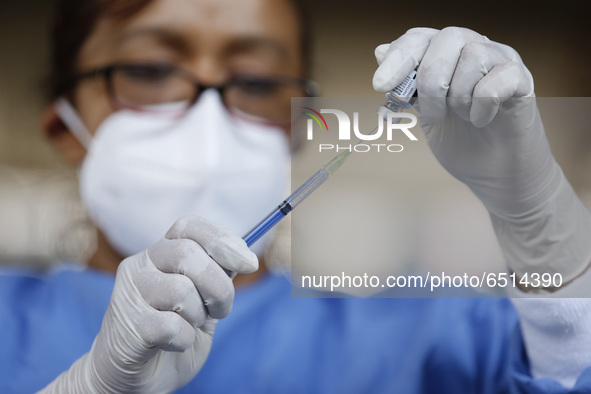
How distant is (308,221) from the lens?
46.8 inches

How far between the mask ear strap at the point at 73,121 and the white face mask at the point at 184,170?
7 centimetres

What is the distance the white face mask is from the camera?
1.37 m

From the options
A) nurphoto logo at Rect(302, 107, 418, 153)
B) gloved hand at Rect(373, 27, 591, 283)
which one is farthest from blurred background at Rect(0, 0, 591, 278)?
gloved hand at Rect(373, 27, 591, 283)

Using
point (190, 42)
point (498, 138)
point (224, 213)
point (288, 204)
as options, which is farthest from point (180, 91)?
point (498, 138)

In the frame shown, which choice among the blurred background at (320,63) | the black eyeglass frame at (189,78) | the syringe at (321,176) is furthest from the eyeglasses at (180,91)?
the syringe at (321,176)

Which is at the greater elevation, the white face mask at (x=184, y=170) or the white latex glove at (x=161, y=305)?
the white face mask at (x=184, y=170)

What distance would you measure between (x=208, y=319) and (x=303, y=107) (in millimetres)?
476

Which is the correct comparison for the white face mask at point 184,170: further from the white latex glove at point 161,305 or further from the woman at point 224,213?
the white latex glove at point 161,305

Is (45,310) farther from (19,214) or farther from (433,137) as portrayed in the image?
(433,137)

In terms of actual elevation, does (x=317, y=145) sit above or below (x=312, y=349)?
above

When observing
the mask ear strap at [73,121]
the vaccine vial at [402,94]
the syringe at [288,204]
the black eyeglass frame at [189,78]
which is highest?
the black eyeglass frame at [189,78]

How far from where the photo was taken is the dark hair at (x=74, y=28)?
1.49m

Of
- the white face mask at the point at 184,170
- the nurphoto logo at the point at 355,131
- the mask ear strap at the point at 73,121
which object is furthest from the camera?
the mask ear strap at the point at 73,121

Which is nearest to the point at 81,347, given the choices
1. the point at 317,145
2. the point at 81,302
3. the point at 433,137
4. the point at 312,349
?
the point at 81,302
